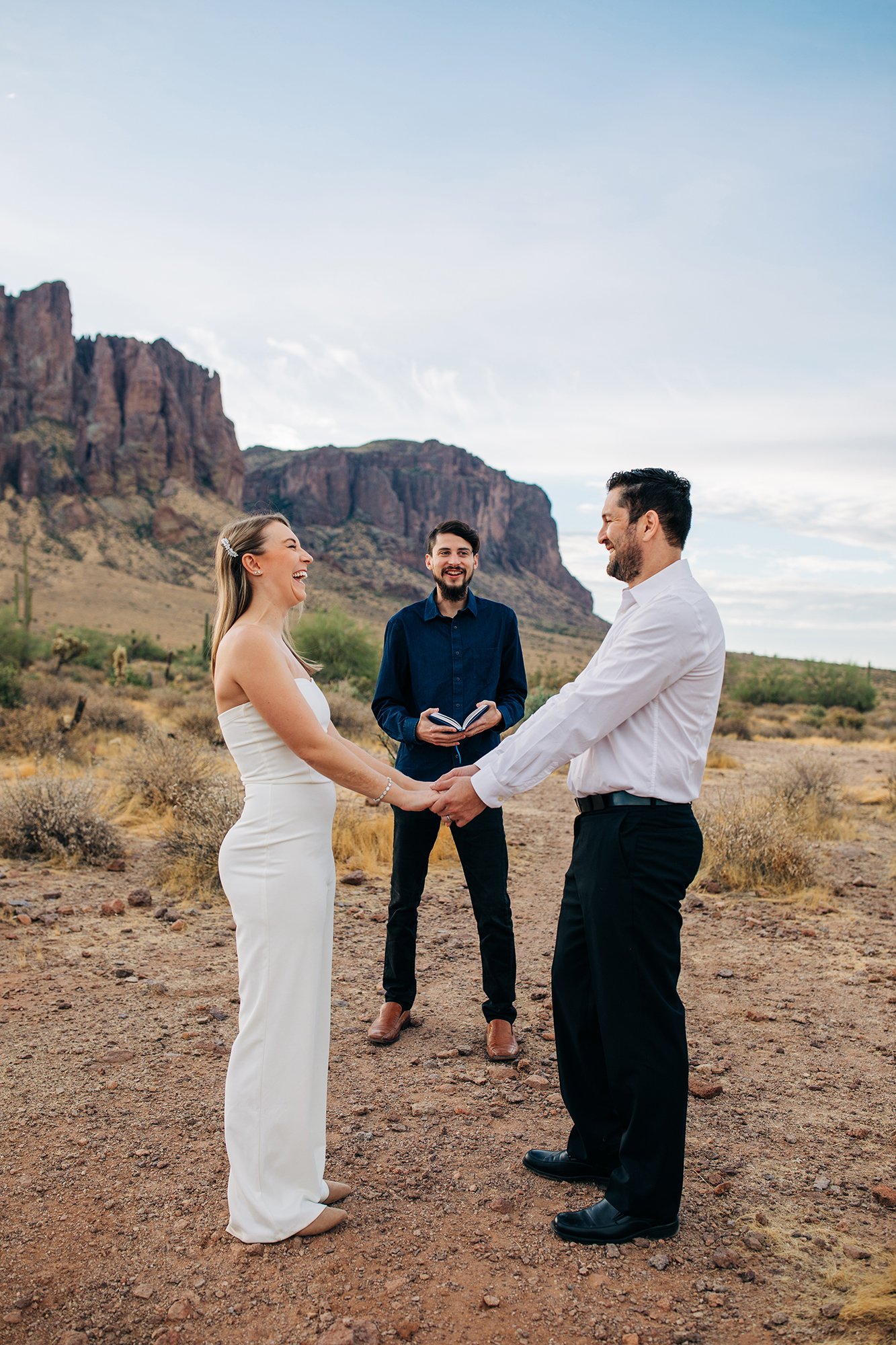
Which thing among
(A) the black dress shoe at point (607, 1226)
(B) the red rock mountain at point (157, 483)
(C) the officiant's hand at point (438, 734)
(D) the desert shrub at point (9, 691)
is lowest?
(A) the black dress shoe at point (607, 1226)

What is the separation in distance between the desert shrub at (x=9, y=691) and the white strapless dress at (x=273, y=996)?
47.7 feet

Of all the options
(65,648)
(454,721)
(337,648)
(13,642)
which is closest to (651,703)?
(454,721)

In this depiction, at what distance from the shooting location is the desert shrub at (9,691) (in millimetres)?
16062

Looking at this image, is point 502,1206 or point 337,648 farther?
point 337,648

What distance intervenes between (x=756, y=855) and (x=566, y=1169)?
5.39 m

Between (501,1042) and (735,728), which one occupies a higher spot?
(735,728)

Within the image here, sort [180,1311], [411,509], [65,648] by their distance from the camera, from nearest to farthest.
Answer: [180,1311] < [65,648] < [411,509]

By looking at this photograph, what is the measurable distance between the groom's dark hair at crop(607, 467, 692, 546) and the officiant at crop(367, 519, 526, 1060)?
137 centimetres

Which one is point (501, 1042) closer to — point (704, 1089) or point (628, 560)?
point (704, 1089)

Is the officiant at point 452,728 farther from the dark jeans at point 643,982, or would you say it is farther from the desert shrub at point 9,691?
the desert shrub at point 9,691

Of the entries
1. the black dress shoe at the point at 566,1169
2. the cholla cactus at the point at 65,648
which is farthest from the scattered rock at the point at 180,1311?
the cholla cactus at the point at 65,648

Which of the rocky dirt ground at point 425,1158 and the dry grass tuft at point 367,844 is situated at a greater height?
the dry grass tuft at point 367,844

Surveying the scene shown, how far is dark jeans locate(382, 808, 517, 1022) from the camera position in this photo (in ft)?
14.4

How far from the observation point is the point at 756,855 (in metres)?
8.20
